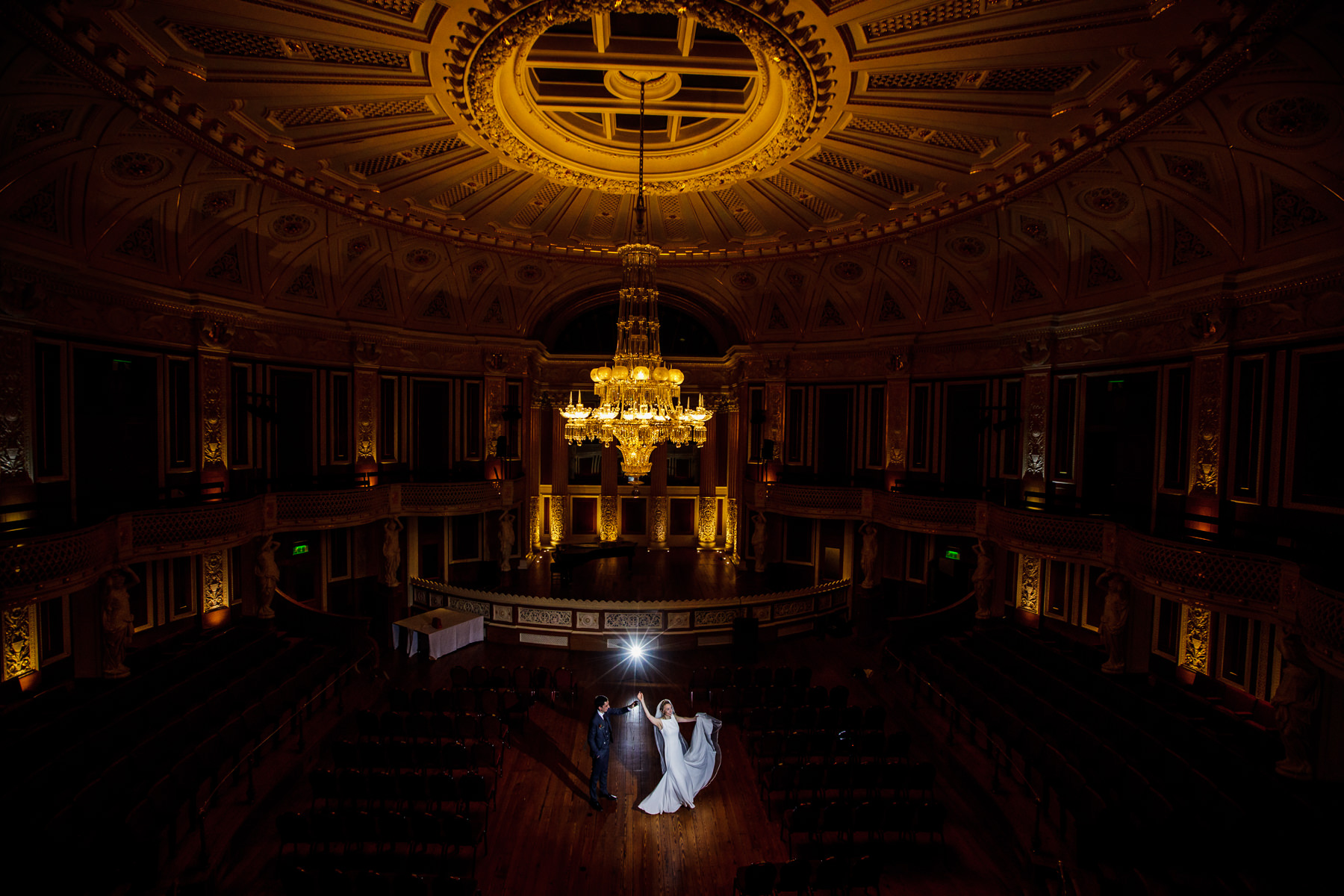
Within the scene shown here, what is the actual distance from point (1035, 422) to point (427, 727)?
546 inches

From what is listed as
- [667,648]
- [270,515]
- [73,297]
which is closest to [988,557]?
[667,648]

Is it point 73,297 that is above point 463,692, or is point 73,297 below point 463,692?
above

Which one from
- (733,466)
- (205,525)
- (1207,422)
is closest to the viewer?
(1207,422)

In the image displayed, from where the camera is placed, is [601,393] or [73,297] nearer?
[601,393]

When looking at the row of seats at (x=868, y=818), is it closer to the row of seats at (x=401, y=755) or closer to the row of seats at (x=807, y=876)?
the row of seats at (x=807, y=876)

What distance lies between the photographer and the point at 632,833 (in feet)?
23.7

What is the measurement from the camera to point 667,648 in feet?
43.9

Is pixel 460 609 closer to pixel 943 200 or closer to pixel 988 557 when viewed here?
pixel 988 557

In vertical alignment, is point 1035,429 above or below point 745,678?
above

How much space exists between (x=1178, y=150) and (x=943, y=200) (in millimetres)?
3479

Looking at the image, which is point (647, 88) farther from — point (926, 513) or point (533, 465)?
point (533, 465)

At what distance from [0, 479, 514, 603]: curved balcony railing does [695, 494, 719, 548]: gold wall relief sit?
20.8ft

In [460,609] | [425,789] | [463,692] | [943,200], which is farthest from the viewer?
[460,609]

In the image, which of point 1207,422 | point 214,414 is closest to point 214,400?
point 214,414
